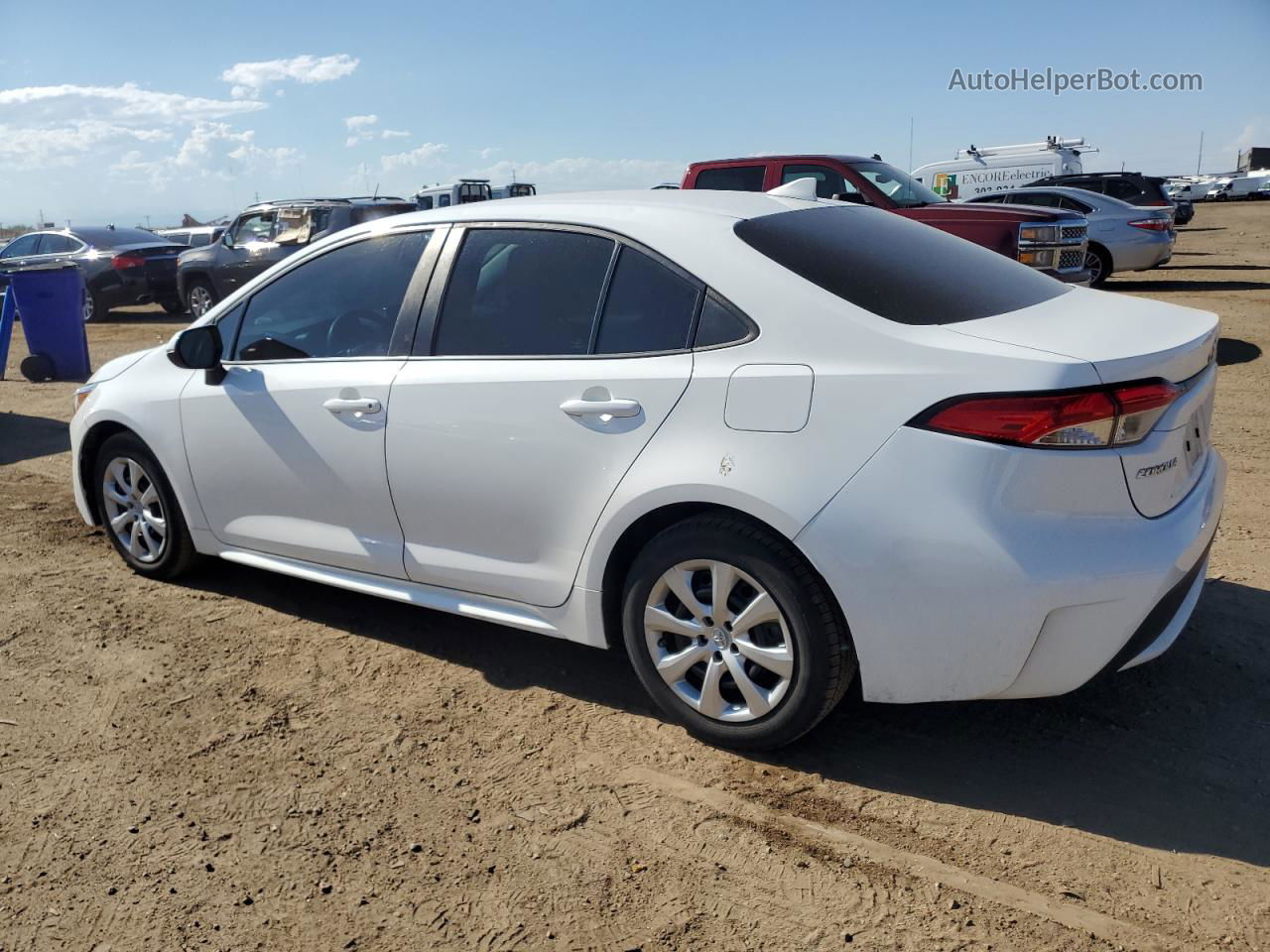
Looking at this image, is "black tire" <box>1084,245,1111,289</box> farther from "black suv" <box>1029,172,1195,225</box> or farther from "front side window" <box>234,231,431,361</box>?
"front side window" <box>234,231,431,361</box>

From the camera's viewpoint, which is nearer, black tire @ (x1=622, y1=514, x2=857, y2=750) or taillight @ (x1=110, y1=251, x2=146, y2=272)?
black tire @ (x1=622, y1=514, x2=857, y2=750)

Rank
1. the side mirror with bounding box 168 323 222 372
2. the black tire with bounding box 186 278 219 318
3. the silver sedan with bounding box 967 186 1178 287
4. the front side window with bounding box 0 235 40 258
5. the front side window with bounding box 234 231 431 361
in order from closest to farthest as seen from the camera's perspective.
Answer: the front side window with bounding box 234 231 431 361 < the side mirror with bounding box 168 323 222 372 < the silver sedan with bounding box 967 186 1178 287 < the black tire with bounding box 186 278 219 318 < the front side window with bounding box 0 235 40 258

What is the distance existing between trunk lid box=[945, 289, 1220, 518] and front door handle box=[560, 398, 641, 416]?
3.04 feet

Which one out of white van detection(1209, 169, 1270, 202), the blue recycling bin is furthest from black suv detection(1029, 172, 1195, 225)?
white van detection(1209, 169, 1270, 202)

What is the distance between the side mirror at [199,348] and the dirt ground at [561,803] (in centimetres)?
108

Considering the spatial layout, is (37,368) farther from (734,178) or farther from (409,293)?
(409,293)

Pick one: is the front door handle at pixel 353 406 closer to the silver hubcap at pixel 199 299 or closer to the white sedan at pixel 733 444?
the white sedan at pixel 733 444

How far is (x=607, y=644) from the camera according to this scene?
3.50 m

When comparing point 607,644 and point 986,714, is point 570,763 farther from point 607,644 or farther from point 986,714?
point 986,714

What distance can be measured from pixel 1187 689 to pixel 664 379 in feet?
6.67

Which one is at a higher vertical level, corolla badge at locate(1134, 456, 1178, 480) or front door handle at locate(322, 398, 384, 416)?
front door handle at locate(322, 398, 384, 416)

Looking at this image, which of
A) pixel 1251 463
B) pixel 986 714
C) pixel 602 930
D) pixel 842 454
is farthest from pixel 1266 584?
pixel 602 930

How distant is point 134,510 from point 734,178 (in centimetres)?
834

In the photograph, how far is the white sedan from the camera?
279cm
